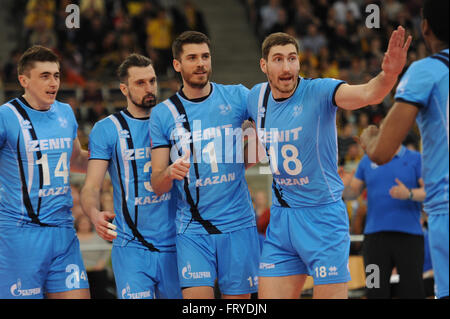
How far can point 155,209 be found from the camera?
6.09 m

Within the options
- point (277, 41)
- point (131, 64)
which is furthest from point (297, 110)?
point (131, 64)

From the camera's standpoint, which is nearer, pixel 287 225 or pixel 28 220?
pixel 287 225

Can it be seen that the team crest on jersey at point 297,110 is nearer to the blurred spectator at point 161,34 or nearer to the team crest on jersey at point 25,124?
the team crest on jersey at point 25,124

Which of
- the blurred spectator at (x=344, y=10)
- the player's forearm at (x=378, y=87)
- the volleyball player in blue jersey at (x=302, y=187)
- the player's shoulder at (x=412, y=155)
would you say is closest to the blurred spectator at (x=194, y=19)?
the blurred spectator at (x=344, y=10)

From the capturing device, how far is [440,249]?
12.9 ft

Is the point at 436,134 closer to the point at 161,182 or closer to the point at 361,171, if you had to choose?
the point at 161,182

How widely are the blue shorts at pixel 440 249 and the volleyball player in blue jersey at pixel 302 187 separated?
1409 millimetres

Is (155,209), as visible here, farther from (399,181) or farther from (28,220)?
(399,181)

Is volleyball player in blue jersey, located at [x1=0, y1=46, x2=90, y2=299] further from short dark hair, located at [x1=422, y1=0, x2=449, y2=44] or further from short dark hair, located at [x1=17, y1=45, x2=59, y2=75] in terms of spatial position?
short dark hair, located at [x1=422, y1=0, x2=449, y2=44]

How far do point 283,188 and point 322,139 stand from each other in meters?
0.55

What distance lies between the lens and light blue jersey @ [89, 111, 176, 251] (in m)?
6.07

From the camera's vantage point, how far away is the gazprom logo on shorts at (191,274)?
571cm

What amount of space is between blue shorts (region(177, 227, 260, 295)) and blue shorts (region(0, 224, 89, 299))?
40.5 inches
